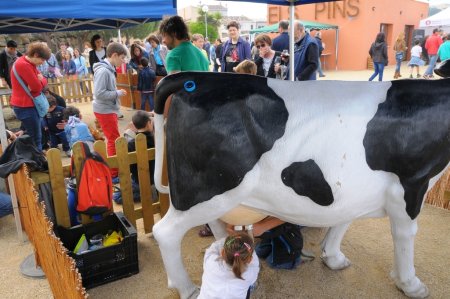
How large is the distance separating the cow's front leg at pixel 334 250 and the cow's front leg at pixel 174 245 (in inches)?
41.1

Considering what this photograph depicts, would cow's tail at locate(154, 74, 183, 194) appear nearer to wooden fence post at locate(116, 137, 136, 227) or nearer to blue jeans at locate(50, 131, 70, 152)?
wooden fence post at locate(116, 137, 136, 227)

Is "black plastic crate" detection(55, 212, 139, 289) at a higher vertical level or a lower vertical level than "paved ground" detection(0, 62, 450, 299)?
higher

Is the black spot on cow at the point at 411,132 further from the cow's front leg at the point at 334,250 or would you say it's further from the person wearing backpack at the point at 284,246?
the person wearing backpack at the point at 284,246

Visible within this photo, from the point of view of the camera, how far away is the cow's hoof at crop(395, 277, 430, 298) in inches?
96.8

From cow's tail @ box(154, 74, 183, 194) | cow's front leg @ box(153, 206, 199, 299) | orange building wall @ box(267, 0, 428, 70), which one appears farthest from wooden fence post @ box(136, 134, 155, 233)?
orange building wall @ box(267, 0, 428, 70)

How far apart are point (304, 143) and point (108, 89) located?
351 cm

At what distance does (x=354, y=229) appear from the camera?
3490 mm

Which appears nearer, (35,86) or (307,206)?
(307,206)

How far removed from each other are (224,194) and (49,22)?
250 inches

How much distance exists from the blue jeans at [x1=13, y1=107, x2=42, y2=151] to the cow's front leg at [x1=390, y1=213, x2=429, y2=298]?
4368 millimetres

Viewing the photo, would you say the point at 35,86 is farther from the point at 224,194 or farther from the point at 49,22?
the point at 224,194

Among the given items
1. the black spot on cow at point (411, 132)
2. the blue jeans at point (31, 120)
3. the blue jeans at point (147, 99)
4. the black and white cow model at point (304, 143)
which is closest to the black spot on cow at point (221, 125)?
the black and white cow model at point (304, 143)

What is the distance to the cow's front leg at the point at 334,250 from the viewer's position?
2.83 meters

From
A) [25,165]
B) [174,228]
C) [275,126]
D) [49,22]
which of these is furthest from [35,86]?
[275,126]
